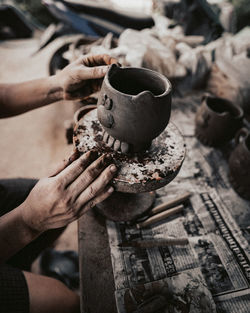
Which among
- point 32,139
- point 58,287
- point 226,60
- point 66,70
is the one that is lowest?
point 32,139

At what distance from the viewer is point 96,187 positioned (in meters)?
0.80

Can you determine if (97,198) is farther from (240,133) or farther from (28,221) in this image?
(240,133)

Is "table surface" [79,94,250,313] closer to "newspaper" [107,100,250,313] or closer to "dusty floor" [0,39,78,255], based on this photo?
"newspaper" [107,100,250,313]

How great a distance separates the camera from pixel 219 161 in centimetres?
174

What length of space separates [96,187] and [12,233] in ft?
1.35

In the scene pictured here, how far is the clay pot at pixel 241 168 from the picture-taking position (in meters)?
1.36

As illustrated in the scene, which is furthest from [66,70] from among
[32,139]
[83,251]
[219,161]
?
[32,139]

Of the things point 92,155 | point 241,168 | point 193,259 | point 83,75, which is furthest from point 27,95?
point 241,168

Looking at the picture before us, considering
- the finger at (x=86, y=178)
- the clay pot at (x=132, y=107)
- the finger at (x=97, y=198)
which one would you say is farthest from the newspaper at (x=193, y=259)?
the clay pot at (x=132, y=107)

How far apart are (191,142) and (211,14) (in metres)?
2.61

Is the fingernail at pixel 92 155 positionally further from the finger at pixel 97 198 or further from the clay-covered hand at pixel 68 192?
the finger at pixel 97 198

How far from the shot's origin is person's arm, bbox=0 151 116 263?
30.8 inches

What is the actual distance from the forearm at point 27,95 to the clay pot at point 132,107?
1.76 feet

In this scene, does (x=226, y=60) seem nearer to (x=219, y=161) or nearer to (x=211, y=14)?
(x=211, y=14)
